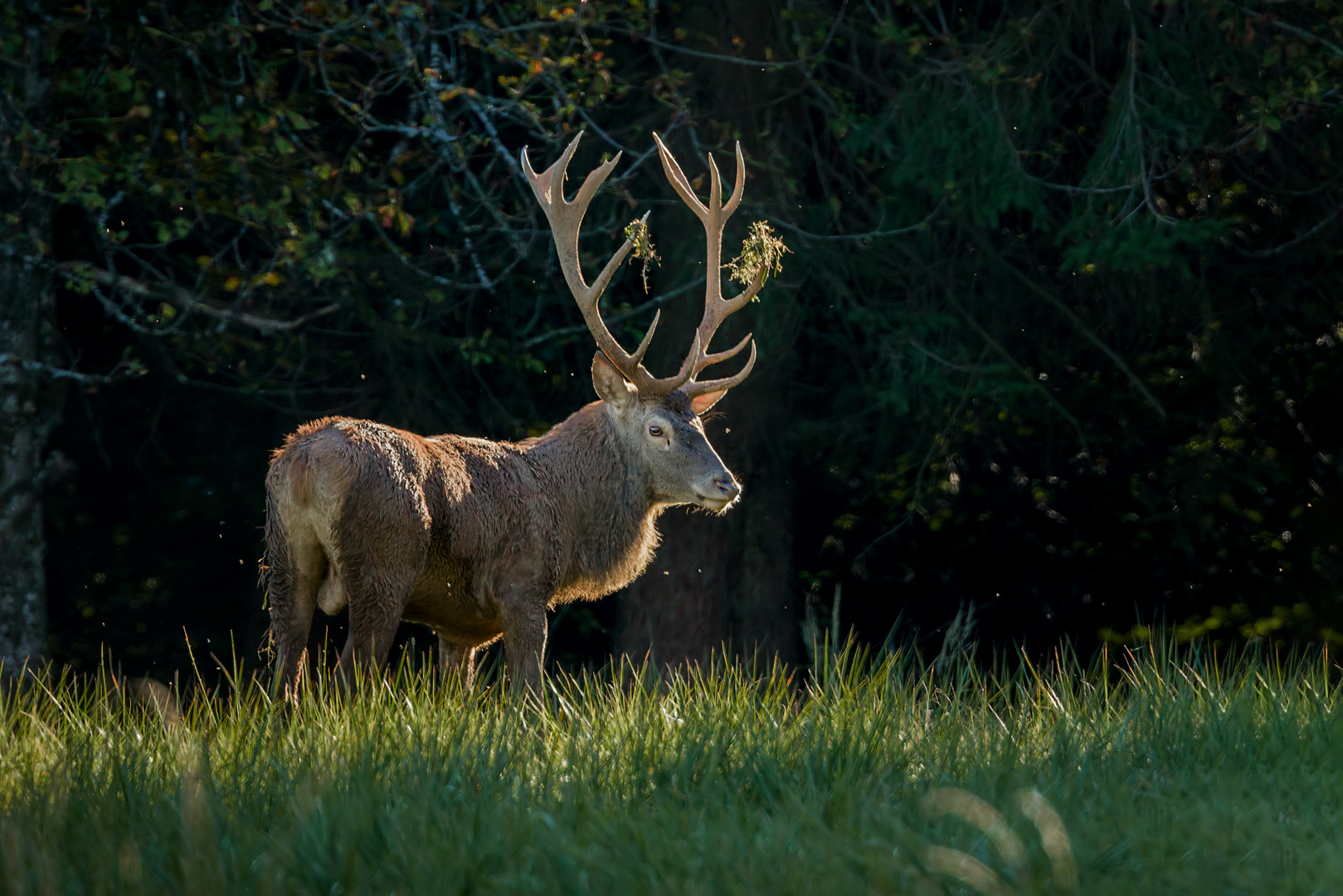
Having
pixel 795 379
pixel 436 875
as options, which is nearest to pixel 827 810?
pixel 436 875

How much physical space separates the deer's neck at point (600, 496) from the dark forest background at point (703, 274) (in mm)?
2254

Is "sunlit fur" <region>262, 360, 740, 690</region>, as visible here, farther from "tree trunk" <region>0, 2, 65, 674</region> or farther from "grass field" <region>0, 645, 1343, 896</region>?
"tree trunk" <region>0, 2, 65, 674</region>

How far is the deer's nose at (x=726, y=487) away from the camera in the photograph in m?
6.69

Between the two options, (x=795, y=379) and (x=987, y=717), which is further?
(x=795, y=379)

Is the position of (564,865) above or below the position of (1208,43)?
below

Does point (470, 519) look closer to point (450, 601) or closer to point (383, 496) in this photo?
point (450, 601)

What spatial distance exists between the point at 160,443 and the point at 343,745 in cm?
754

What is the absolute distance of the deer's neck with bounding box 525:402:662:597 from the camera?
678 centimetres

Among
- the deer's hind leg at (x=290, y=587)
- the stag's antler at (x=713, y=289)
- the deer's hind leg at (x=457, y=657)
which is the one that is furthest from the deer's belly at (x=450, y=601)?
the stag's antler at (x=713, y=289)

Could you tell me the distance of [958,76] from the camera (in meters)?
9.49

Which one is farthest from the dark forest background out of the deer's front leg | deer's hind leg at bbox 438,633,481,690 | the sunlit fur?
the deer's front leg

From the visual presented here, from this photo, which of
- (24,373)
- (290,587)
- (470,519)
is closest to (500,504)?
(470,519)

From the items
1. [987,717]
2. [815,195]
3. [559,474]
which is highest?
[815,195]

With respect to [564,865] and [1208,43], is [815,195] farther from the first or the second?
[564,865]
